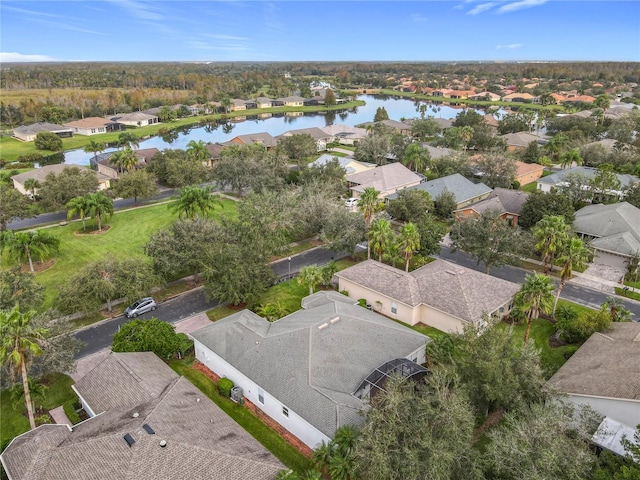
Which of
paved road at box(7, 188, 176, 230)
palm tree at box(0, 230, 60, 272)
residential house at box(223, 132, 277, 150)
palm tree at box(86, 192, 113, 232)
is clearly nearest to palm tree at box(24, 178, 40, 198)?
paved road at box(7, 188, 176, 230)

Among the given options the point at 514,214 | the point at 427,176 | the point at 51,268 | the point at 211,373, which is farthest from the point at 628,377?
the point at 427,176

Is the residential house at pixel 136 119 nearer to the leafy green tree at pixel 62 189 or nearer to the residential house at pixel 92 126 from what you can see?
the residential house at pixel 92 126

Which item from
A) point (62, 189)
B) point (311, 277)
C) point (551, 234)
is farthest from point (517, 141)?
point (62, 189)

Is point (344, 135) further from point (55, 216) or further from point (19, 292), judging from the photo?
point (19, 292)

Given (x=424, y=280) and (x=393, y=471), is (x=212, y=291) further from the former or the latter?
(x=393, y=471)

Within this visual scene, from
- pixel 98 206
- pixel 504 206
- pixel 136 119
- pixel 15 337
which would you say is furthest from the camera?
pixel 136 119
